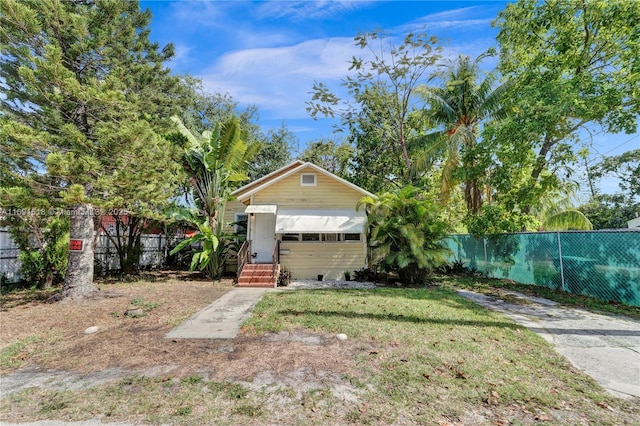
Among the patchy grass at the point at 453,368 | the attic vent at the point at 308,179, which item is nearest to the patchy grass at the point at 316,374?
the patchy grass at the point at 453,368

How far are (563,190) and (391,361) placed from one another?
10934 millimetres

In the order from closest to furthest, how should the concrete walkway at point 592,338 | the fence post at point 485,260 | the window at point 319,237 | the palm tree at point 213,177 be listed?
the concrete walkway at point 592,338, the palm tree at point 213,177, the fence post at point 485,260, the window at point 319,237

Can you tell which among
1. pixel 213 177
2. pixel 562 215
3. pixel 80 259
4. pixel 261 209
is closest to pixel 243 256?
pixel 261 209

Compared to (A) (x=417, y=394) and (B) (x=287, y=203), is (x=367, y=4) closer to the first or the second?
(B) (x=287, y=203)

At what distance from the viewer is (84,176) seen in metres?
7.07

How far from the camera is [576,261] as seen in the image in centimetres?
866

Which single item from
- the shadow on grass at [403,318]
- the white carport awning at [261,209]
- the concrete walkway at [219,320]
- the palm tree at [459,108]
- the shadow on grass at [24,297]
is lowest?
the concrete walkway at [219,320]

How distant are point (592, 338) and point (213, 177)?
12816 mm

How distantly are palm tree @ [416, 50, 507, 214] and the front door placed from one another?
29.9ft

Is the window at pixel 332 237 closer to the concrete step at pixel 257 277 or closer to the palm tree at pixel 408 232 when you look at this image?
the palm tree at pixel 408 232

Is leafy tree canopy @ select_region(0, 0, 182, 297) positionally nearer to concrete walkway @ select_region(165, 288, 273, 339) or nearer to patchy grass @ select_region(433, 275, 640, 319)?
concrete walkway @ select_region(165, 288, 273, 339)

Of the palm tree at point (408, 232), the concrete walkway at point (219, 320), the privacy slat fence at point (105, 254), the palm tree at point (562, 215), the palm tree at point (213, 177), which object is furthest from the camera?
the palm tree at point (562, 215)

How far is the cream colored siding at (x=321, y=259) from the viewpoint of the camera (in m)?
13.3

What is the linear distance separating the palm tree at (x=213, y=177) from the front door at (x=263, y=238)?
1.23 m
